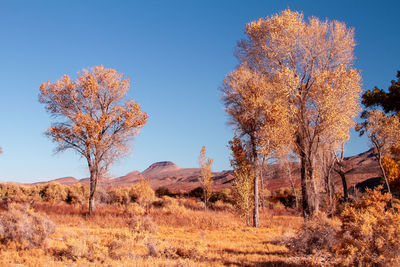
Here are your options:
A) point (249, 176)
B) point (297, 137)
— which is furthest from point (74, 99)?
point (297, 137)

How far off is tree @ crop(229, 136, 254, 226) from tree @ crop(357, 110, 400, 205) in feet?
41.4

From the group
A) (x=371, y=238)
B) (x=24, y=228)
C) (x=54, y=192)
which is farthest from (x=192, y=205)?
(x=371, y=238)

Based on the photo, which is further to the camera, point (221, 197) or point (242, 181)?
point (221, 197)

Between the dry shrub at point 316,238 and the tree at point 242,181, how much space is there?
7.84 metres

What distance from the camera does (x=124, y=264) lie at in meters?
7.12

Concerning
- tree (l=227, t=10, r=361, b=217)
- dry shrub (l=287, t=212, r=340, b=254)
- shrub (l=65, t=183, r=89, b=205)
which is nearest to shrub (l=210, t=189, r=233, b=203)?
shrub (l=65, t=183, r=89, b=205)

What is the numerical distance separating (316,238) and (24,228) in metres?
8.47

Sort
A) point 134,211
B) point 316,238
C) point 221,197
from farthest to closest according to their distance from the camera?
point 221,197 < point 134,211 < point 316,238

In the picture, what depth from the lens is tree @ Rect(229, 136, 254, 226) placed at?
16.8 meters

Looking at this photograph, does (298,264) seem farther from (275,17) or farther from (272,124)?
(275,17)

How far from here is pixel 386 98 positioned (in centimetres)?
2155

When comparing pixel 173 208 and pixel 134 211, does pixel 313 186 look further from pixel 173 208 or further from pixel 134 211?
pixel 173 208

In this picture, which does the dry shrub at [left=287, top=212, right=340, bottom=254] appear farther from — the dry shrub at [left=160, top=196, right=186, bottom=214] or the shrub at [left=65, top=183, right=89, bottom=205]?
the shrub at [left=65, top=183, right=89, bottom=205]

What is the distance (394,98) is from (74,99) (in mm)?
21341
